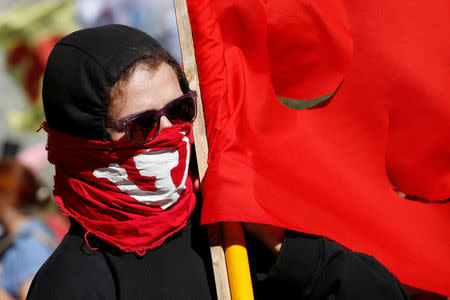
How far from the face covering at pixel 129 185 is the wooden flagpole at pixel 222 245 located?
6cm

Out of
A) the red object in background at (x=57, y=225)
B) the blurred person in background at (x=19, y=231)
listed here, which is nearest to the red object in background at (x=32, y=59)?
the blurred person in background at (x=19, y=231)

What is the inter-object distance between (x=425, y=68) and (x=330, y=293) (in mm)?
901

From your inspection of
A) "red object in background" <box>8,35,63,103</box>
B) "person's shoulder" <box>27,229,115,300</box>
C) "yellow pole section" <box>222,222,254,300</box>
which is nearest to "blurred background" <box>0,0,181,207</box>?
"red object in background" <box>8,35,63,103</box>

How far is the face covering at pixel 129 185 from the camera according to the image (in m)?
1.82

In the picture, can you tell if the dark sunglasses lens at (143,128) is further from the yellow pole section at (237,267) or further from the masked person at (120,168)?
the yellow pole section at (237,267)

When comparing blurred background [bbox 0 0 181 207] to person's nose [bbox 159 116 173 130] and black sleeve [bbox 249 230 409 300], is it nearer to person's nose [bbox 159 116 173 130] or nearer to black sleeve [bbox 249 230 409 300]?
person's nose [bbox 159 116 173 130]

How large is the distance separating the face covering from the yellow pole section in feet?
0.77

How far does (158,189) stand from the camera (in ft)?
6.09

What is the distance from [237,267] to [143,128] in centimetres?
57

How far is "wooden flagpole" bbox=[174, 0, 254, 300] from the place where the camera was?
1.74 m

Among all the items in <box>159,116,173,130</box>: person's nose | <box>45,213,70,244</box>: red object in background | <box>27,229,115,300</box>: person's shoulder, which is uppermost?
<box>159,116,173,130</box>: person's nose

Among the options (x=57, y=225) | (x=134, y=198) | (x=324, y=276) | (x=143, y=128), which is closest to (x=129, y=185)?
(x=134, y=198)

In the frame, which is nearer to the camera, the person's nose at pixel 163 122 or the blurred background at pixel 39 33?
the person's nose at pixel 163 122

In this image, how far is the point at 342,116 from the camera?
208cm
